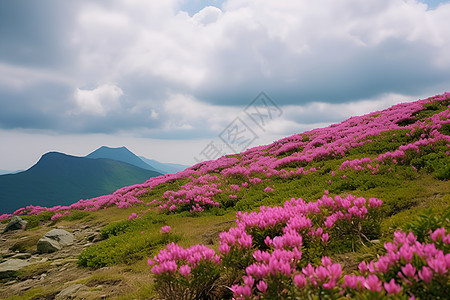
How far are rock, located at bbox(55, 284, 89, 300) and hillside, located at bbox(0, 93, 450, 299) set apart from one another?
0.10 meters

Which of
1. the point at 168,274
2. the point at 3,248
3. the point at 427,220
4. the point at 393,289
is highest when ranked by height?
the point at 427,220

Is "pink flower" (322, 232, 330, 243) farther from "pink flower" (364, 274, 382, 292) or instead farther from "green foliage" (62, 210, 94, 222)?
"green foliage" (62, 210, 94, 222)

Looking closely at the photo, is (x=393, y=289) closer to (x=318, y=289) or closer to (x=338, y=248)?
(x=318, y=289)

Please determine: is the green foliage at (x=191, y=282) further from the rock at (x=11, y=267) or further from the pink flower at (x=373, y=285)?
the rock at (x=11, y=267)

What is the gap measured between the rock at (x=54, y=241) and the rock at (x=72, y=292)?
589 centimetres

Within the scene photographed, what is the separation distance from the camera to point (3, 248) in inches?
478

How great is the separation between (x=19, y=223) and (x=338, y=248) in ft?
71.2

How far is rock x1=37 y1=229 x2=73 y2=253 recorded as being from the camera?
10.1 metres

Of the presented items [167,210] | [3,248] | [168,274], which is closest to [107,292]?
[168,274]

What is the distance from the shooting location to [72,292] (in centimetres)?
530

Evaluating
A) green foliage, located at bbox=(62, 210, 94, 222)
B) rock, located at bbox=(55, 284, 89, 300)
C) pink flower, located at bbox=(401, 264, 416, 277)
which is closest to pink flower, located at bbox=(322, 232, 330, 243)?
pink flower, located at bbox=(401, 264, 416, 277)

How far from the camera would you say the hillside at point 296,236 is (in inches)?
100

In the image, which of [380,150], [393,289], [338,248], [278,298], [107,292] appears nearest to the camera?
[393,289]

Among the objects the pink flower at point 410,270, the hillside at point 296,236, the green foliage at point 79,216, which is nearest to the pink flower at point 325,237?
the hillside at point 296,236
